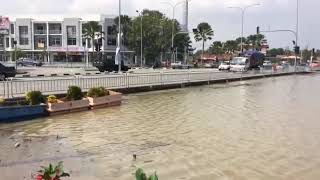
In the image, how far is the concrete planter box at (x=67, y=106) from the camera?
68.9ft

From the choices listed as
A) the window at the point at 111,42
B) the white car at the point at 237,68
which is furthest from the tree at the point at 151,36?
the white car at the point at 237,68

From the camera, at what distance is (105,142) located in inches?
594

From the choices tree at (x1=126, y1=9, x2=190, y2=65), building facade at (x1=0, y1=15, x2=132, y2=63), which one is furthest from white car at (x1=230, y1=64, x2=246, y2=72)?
building facade at (x1=0, y1=15, x2=132, y2=63)

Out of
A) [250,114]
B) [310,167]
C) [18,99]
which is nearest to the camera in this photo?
[310,167]

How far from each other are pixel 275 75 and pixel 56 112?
4522 cm

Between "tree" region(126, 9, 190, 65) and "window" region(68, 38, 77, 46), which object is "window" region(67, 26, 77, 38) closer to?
"window" region(68, 38, 77, 46)

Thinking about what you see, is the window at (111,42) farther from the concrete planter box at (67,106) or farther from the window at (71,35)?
the concrete planter box at (67,106)

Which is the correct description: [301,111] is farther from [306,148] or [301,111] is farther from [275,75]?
[275,75]

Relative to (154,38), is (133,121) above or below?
below

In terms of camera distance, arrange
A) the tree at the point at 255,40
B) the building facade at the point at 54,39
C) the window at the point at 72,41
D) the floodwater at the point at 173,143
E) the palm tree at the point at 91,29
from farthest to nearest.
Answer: the tree at the point at 255,40 → the window at the point at 72,41 → the building facade at the point at 54,39 → the palm tree at the point at 91,29 → the floodwater at the point at 173,143

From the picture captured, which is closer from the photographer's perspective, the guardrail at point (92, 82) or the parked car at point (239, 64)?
the guardrail at point (92, 82)

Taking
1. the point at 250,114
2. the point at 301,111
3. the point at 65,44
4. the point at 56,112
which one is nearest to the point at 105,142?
the point at 56,112

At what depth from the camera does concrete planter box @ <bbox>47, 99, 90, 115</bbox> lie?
68.9 ft

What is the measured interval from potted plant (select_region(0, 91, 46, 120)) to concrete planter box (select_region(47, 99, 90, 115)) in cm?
40
